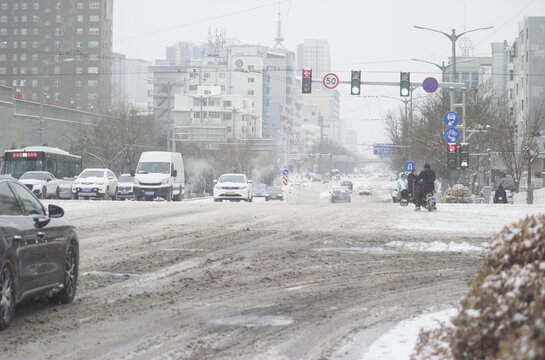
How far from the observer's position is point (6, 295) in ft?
26.1

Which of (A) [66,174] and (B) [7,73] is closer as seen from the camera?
(A) [66,174]

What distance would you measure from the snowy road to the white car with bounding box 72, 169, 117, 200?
79.1 ft

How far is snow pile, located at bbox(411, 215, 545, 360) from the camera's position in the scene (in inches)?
157

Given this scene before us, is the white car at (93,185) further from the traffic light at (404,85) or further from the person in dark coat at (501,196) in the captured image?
the person in dark coat at (501,196)

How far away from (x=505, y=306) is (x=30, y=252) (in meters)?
5.53

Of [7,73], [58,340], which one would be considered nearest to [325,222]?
[58,340]

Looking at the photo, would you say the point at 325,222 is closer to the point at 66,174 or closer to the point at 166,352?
the point at 166,352

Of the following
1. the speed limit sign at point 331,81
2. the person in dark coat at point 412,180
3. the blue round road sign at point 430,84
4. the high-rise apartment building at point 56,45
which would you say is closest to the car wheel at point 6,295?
the person in dark coat at point 412,180

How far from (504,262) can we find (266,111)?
194 metres

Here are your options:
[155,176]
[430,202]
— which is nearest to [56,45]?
[155,176]

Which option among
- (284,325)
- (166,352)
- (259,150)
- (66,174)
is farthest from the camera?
(259,150)

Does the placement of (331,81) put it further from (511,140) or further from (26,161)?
(511,140)

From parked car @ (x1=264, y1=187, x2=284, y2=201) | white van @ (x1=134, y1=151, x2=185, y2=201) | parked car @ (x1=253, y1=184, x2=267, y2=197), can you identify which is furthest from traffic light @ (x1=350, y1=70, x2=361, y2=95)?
parked car @ (x1=253, y1=184, x2=267, y2=197)

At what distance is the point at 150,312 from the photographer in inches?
364
